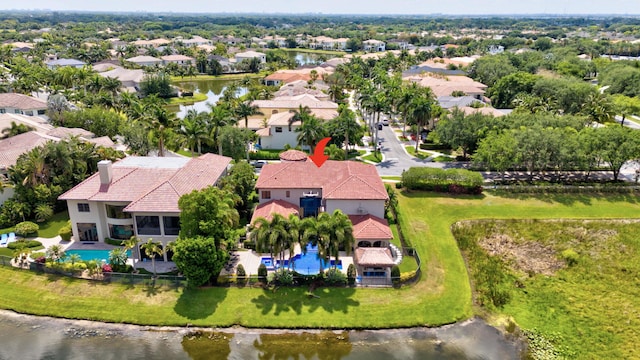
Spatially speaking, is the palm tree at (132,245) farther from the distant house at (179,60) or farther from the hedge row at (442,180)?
the distant house at (179,60)

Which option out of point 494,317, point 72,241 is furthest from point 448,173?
point 72,241

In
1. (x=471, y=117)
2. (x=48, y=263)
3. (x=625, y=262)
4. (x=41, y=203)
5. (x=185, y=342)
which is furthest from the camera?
(x=471, y=117)

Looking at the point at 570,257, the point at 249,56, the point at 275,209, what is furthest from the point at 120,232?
the point at 249,56

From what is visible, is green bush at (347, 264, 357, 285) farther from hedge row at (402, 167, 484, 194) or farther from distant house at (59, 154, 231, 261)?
hedge row at (402, 167, 484, 194)

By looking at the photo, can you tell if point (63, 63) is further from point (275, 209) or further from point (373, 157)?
point (275, 209)

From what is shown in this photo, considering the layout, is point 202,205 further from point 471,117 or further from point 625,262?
point 471,117
